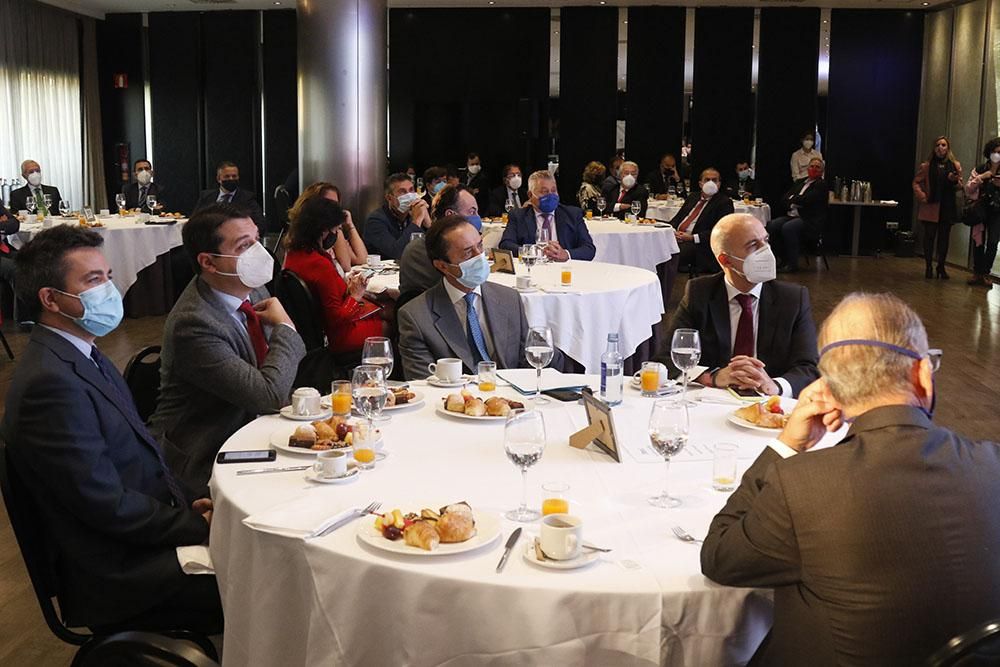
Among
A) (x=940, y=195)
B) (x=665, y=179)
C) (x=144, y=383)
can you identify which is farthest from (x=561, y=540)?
(x=665, y=179)

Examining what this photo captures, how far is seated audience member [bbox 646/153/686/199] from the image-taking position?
15867 millimetres

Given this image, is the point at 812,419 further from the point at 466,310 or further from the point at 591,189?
the point at 591,189

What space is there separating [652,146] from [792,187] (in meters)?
2.46

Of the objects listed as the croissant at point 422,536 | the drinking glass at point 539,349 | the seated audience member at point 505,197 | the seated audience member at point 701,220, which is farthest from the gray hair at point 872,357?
the seated audience member at point 505,197

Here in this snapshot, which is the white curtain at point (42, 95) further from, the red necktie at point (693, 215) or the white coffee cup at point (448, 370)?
the white coffee cup at point (448, 370)

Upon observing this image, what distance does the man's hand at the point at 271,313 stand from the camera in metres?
3.58

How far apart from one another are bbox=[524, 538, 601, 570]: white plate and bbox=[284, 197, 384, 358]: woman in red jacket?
3.47 meters

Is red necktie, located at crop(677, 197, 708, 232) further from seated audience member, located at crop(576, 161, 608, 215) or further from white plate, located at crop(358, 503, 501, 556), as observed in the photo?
white plate, located at crop(358, 503, 501, 556)

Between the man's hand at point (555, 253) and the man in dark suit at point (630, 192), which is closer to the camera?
the man's hand at point (555, 253)

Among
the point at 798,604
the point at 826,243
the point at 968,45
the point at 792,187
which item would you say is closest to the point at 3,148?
the point at 792,187

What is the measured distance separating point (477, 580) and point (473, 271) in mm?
2235

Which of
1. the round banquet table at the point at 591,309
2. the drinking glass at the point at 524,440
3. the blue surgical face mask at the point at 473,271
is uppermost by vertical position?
the blue surgical face mask at the point at 473,271

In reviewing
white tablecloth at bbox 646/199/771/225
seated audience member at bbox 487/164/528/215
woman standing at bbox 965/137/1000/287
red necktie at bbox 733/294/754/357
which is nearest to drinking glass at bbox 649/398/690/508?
red necktie at bbox 733/294/754/357

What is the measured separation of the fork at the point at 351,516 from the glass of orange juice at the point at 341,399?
650 mm
